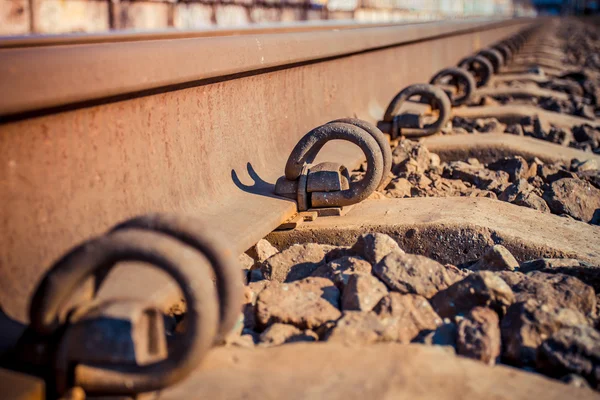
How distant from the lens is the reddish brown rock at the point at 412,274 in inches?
103

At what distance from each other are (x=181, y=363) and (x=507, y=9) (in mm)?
68768

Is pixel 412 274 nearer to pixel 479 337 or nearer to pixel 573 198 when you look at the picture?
pixel 479 337

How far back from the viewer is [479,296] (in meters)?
2.49

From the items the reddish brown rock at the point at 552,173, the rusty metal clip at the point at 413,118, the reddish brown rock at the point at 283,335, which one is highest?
the rusty metal clip at the point at 413,118

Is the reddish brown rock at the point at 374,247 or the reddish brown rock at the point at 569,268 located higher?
the reddish brown rock at the point at 374,247

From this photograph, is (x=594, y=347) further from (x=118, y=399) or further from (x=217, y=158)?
(x=217, y=158)

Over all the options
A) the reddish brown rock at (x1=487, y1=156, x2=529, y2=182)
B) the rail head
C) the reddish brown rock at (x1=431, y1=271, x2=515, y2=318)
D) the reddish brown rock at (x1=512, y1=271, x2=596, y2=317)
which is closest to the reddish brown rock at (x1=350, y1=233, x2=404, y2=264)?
the reddish brown rock at (x1=431, y1=271, x2=515, y2=318)

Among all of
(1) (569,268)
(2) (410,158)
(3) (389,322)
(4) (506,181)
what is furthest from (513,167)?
(3) (389,322)

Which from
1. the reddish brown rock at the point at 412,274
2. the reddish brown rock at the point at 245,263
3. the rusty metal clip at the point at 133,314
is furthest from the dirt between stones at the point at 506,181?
the rusty metal clip at the point at 133,314

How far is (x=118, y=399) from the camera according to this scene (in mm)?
1886

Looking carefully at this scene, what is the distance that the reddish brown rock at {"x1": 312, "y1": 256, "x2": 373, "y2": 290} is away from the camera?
8.86 ft

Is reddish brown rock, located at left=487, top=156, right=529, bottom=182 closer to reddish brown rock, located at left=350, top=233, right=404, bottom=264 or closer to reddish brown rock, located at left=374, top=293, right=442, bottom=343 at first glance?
reddish brown rock, located at left=350, top=233, right=404, bottom=264

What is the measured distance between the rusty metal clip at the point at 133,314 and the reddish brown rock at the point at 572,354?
0.95 m

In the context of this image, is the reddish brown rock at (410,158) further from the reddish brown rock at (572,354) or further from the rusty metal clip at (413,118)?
the reddish brown rock at (572,354)
